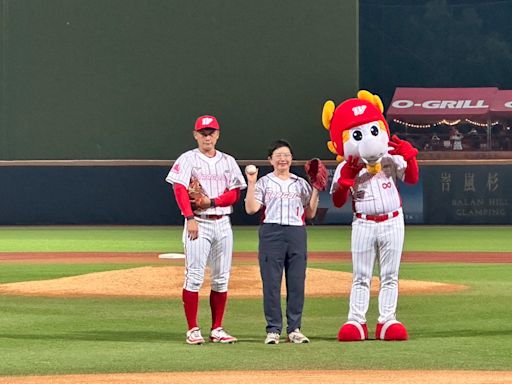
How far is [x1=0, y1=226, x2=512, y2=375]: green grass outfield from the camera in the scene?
8.33 m

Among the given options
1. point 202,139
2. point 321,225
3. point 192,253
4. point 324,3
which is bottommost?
point 321,225

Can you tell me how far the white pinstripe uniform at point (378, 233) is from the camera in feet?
30.8

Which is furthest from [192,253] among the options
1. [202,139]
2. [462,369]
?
[462,369]

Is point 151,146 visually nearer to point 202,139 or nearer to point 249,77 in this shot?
point 249,77

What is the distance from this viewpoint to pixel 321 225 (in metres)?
31.4

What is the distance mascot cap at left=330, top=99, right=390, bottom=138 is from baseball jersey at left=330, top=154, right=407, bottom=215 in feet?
0.94

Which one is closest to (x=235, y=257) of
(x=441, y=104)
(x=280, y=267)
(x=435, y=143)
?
(x=280, y=267)

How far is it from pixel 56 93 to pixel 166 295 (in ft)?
60.5

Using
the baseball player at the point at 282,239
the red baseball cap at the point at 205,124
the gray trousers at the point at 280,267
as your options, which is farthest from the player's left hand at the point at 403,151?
the red baseball cap at the point at 205,124

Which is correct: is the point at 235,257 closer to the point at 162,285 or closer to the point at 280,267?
the point at 162,285

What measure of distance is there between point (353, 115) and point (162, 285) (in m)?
5.88

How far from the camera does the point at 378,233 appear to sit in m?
9.36

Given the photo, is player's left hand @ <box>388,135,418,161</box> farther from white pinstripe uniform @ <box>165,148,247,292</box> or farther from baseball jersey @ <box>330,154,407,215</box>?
white pinstripe uniform @ <box>165,148,247,292</box>

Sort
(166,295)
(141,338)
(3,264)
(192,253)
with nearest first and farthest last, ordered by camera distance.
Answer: (192,253)
(141,338)
(166,295)
(3,264)
